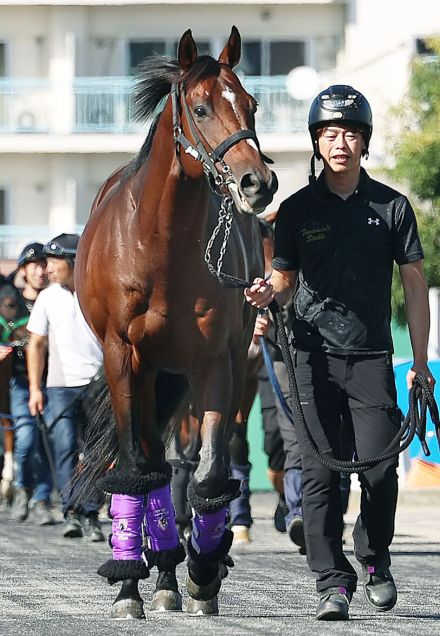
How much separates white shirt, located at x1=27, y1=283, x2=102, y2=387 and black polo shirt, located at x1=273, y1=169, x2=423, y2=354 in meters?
5.16

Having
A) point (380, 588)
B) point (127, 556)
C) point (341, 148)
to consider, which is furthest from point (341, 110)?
point (127, 556)

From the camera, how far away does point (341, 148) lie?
7539 millimetres

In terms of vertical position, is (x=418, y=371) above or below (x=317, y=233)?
below

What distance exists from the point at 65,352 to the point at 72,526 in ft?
4.14

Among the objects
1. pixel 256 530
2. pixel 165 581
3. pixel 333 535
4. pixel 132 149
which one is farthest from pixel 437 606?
pixel 132 149

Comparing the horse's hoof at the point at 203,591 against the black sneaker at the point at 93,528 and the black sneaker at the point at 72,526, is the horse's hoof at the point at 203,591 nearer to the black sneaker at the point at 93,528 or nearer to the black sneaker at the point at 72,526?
the black sneaker at the point at 93,528

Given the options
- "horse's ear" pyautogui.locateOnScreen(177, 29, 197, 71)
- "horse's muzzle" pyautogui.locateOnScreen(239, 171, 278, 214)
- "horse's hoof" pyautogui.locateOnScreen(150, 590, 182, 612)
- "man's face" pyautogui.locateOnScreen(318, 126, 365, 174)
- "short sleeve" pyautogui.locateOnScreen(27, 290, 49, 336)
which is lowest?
"horse's hoof" pyautogui.locateOnScreen(150, 590, 182, 612)

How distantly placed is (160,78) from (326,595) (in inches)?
95.6

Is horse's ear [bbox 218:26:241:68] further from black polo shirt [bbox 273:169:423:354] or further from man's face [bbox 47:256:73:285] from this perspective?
man's face [bbox 47:256:73:285]

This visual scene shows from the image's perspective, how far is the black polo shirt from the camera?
24.6 feet

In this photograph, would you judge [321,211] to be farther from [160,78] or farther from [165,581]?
[165,581]

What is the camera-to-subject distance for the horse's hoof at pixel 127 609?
7.50m

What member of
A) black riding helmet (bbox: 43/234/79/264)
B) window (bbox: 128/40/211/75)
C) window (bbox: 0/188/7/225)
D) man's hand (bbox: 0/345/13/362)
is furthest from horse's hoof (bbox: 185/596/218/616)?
window (bbox: 0/188/7/225)

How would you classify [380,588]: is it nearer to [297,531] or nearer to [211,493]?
[211,493]
